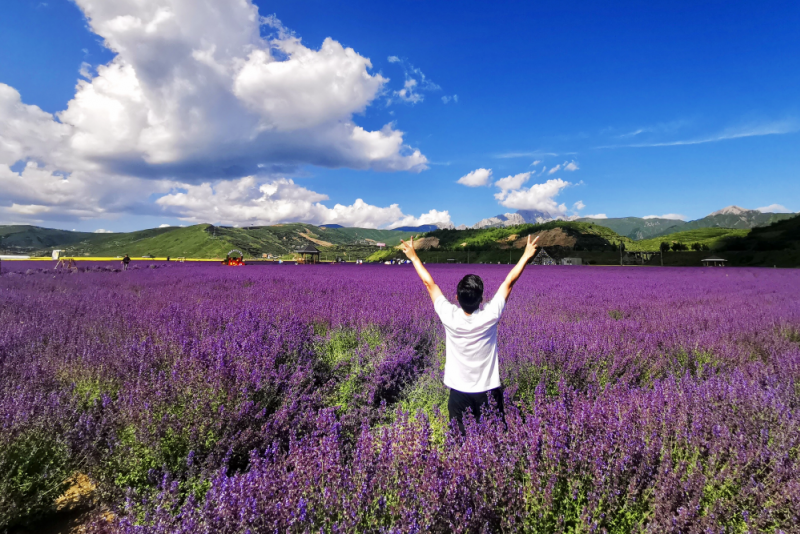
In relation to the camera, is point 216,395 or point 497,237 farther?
point 497,237

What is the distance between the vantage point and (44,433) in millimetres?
1993

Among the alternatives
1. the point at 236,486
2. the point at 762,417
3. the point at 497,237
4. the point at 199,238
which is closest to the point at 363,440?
the point at 236,486

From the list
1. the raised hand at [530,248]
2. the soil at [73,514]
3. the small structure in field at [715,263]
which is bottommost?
the soil at [73,514]

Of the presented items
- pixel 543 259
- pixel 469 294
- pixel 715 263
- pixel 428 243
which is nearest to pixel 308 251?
pixel 543 259

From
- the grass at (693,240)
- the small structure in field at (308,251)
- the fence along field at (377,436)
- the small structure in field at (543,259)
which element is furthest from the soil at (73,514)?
the grass at (693,240)

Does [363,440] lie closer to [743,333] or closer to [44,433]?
[44,433]

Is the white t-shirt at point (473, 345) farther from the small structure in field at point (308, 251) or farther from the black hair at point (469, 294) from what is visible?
the small structure in field at point (308, 251)

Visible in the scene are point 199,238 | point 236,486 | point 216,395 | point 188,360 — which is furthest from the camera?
point 199,238

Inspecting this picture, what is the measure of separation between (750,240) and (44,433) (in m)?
79.8

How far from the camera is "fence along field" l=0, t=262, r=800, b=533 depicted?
136cm

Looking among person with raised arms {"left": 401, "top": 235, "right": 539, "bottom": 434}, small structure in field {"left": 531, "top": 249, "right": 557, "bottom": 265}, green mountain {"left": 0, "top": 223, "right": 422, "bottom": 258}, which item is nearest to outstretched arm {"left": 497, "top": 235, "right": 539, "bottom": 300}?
person with raised arms {"left": 401, "top": 235, "right": 539, "bottom": 434}

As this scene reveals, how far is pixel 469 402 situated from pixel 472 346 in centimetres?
35

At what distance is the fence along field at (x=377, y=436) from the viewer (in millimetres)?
1363

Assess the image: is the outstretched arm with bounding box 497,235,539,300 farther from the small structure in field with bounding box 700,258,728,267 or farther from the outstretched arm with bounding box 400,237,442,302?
the small structure in field with bounding box 700,258,728,267
